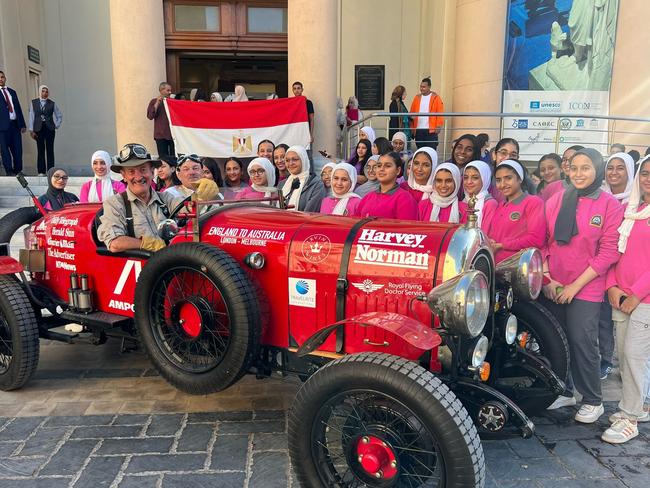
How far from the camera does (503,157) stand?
552cm

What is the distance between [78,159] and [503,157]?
11776 mm

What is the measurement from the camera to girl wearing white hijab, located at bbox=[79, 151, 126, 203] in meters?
6.06

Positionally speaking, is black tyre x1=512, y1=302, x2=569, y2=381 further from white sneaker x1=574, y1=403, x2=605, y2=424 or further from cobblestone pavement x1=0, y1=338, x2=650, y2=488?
cobblestone pavement x1=0, y1=338, x2=650, y2=488

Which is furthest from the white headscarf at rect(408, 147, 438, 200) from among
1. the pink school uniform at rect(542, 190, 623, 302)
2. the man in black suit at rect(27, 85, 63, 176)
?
the man in black suit at rect(27, 85, 63, 176)

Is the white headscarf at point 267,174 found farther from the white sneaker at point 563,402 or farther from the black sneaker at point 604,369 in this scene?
the black sneaker at point 604,369

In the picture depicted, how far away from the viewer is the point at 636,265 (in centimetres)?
343

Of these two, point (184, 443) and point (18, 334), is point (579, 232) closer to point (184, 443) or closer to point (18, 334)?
point (184, 443)

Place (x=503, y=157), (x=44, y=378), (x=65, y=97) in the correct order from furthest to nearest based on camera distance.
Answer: (x=65, y=97), (x=503, y=157), (x=44, y=378)

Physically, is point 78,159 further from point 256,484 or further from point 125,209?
point 256,484

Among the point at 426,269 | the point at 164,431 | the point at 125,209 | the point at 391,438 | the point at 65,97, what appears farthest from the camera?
the point at 65,97

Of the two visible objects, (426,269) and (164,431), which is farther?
(164,431)

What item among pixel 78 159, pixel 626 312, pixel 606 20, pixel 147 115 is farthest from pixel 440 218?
pixel 78 159

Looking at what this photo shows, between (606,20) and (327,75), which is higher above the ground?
(606,20)

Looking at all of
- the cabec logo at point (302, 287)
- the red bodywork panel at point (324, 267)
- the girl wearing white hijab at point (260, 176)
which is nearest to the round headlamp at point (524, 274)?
the red bodywork panel at point (324, 267)
